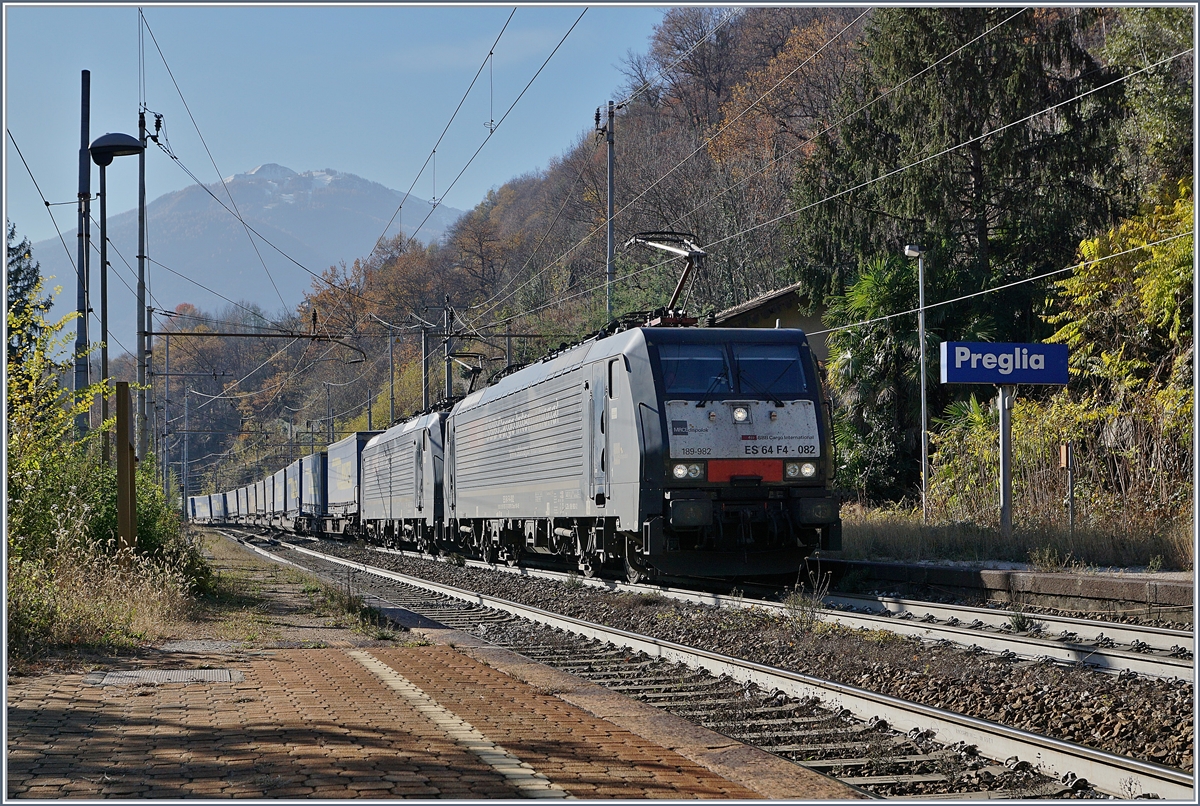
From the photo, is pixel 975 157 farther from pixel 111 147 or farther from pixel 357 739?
pixel 357 739

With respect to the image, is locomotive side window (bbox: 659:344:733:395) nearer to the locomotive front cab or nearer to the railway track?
the locomotive front cab

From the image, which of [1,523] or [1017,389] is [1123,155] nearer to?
[1017,389]

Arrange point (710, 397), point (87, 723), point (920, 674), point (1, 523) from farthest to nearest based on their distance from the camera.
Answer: point (710, 397)
point (920, 674)
point (1, 523)
point (87, 723)

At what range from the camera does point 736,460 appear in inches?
574

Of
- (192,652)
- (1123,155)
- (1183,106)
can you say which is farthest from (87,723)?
(1123,155)

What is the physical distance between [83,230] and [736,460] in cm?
1051

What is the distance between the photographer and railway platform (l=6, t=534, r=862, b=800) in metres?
5.51

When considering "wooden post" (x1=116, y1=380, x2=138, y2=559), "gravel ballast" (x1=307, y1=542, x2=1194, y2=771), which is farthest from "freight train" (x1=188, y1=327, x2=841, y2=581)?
"wooden post" (x1=116, y1=380, x2=138, y2=559)

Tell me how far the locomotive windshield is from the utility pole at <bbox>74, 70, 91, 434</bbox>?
8.75 meters

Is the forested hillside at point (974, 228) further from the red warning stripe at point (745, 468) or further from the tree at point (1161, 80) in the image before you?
the red warning stripe at point (745, 468)

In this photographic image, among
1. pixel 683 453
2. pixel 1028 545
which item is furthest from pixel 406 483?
pixel 1028 545

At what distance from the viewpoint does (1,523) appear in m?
7.66

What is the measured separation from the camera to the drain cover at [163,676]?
8.74 m

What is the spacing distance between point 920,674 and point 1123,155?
28088mm
